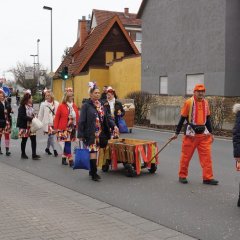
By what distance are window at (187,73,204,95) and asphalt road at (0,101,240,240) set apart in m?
12.9

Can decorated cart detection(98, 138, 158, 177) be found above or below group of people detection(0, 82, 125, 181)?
below

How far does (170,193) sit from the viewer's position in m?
7.55

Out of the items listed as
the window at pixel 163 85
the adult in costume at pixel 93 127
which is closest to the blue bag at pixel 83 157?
the adult in costume at pixel 93 127

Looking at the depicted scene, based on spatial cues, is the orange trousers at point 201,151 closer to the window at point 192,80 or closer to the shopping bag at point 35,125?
the shopping bag at point 35,125

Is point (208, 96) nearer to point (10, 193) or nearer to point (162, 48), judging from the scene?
point (162, 48)

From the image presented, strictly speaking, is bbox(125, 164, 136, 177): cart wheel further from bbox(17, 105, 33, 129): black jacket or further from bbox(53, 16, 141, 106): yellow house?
bbox(53, 16, 141, 106): yellow house

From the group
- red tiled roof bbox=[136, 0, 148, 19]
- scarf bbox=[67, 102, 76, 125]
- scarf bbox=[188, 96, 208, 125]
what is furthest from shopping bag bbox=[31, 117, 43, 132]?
red tiled roof bbox=[136, 0, 148, 19]

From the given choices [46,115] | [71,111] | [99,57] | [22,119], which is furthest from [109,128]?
[99,57]

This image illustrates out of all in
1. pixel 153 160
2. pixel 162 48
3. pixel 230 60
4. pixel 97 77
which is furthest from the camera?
pixel 97 77

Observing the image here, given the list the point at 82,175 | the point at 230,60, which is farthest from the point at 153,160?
the point at 230,60

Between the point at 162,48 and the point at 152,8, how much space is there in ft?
9.22

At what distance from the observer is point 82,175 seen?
9336 millimetres

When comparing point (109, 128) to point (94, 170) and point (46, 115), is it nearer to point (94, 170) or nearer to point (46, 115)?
point (94, 170)

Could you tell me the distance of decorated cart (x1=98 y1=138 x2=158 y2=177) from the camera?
8.93 meters
